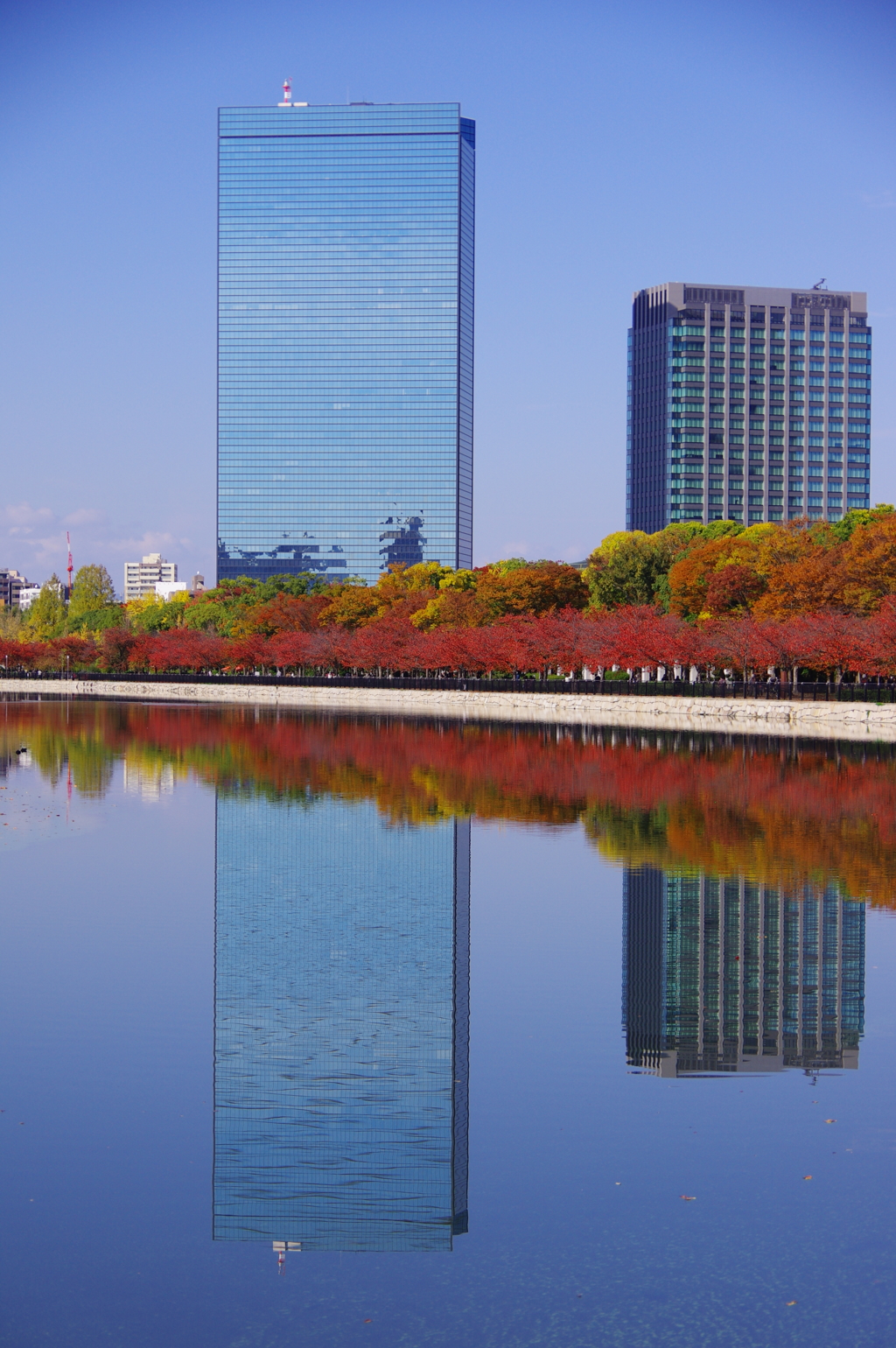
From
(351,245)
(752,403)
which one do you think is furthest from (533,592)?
(351,245)

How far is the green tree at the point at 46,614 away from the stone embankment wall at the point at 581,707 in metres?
53.2

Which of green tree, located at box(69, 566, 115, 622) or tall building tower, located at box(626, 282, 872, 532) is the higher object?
tall building tower, located at box(626, 282, 872, 532)

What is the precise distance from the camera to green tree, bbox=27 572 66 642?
557 ft

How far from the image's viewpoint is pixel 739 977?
14.5 metres

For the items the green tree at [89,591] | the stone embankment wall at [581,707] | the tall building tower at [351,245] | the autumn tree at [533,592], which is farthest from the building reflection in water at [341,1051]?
the tall building tower at [351,245]

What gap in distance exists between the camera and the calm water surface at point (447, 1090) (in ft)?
24.5

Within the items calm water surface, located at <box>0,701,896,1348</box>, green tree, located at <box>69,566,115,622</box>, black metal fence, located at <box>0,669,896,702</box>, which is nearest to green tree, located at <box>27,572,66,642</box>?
green tree, located at <box>69,566,115,622</box>

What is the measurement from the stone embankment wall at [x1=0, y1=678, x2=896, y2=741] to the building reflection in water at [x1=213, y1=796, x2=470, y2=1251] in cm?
4072

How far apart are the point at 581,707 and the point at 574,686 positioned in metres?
6.98

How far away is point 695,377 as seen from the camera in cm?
19388

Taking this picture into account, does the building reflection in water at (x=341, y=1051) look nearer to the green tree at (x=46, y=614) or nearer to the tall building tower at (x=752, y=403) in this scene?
the green tree at (x=46, y=614)

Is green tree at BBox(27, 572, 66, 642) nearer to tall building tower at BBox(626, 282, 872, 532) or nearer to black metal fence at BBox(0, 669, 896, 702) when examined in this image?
black metal fence at BBox(0, 669, 896, 702)

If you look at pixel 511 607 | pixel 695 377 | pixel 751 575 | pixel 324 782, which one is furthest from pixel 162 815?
pixel 695 377

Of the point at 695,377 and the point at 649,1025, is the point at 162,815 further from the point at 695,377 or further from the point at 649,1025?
the point at 695,377
